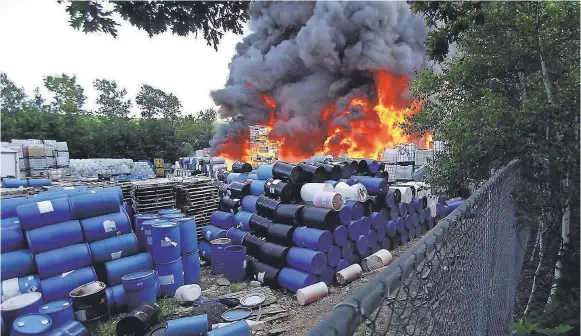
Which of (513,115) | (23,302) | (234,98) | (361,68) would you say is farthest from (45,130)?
(513,115)

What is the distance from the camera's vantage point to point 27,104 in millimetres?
34844

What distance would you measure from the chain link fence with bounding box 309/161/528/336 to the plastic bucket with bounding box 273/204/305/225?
406 cm

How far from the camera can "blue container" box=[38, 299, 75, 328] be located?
474 centimetres

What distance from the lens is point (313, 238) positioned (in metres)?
6.60

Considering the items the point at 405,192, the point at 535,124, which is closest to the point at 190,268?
the point at 405,192

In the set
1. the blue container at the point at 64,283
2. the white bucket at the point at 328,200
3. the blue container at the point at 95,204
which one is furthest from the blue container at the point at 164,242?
the white bucket at the point at 328,200

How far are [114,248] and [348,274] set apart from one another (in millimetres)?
4577

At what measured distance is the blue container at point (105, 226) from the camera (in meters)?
6.08

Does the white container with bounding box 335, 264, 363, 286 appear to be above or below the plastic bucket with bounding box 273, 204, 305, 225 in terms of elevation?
below

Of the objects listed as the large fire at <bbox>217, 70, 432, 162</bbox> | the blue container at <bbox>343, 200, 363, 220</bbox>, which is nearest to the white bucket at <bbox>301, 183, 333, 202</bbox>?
the blue container at <bbox>343, 200, 363, 220</bbox>

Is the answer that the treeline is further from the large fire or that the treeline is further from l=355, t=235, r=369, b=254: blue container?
l=355, t=235, r=369, b=254: blue container

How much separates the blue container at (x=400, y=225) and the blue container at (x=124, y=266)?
6.02m

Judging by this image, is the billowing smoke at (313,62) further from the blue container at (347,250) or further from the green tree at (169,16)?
the green tree at (169,16)

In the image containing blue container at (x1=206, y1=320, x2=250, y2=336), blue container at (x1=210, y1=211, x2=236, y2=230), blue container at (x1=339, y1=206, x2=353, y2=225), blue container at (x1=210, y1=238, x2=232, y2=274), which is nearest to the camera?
blue container at (x1=206, y1=320, x2=250, y2=336)
